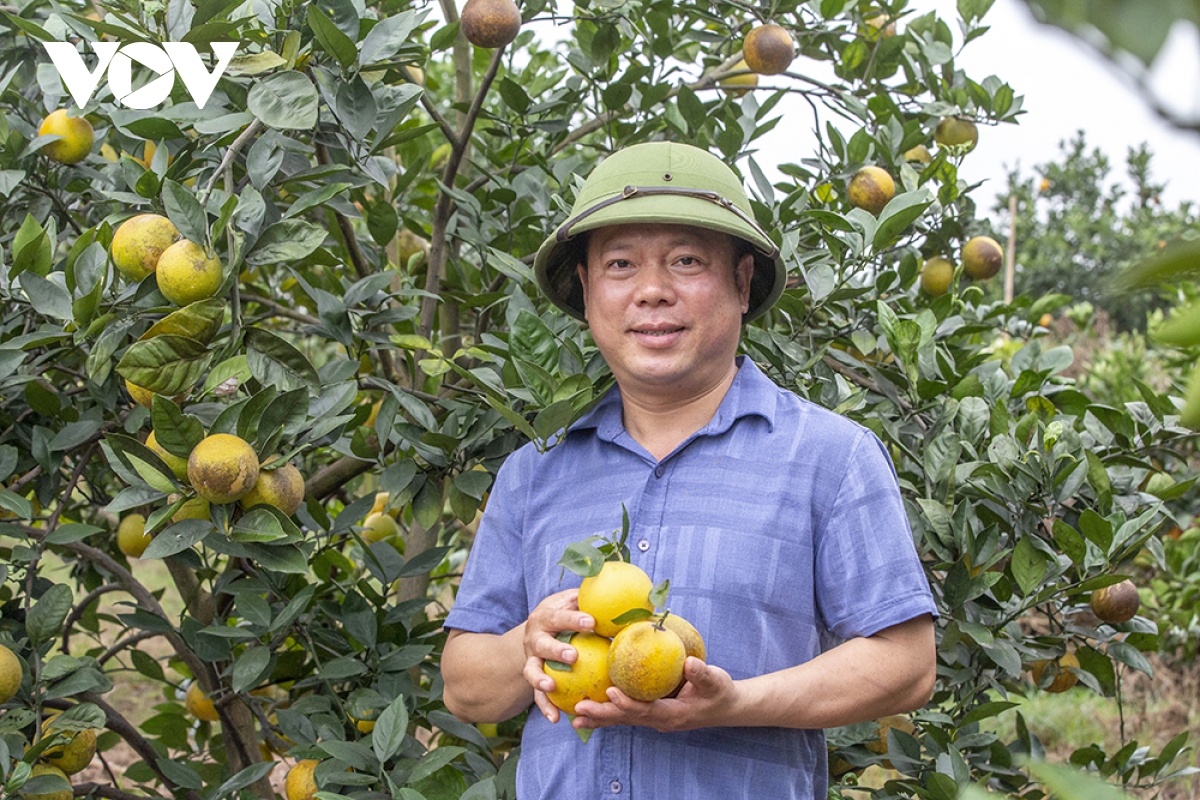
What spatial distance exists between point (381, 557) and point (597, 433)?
2.19 feet

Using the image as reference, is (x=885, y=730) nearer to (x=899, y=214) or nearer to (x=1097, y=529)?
(x=1097, y=529)

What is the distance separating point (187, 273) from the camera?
1.51m

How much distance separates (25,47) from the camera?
228 cm

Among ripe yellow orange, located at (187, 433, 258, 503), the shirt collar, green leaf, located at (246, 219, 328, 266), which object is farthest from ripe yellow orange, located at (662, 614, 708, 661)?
green leaf, located at (246, 219, 328, 266)

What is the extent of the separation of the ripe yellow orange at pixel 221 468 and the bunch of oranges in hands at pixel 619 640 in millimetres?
546

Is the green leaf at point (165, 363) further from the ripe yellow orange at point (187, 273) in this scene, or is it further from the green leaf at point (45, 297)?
the green leaf at point (45, 297)

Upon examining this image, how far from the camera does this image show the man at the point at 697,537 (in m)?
1.36

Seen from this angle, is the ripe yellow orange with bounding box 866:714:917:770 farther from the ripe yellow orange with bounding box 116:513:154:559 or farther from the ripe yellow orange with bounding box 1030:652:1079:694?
the ripe yellow orange with bounding box 116:513:154:559

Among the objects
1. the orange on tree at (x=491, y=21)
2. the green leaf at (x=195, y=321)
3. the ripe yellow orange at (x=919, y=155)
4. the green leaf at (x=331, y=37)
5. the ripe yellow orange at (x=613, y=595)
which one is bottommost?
the ripe yellow orange at (x=613, y=595)

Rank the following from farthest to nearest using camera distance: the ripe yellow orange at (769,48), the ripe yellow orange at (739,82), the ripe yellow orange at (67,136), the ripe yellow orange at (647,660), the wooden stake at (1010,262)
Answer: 1. the wooden stake at (1010,262)
2. the ripe yellow orange at (739,82)
3. the ripe yellow orange at (769,48)
4. the ripe yellow orange at (67,136)
5. the ripe yellow orange at (647,660)

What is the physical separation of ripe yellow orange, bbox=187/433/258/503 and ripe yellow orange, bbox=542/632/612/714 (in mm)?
552

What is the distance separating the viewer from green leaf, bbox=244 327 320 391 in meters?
1.66

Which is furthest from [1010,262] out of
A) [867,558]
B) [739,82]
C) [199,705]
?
[867,558]

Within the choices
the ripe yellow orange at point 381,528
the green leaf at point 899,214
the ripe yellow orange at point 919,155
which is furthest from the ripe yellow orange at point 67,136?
the ripe yellow orange at point 919,155
